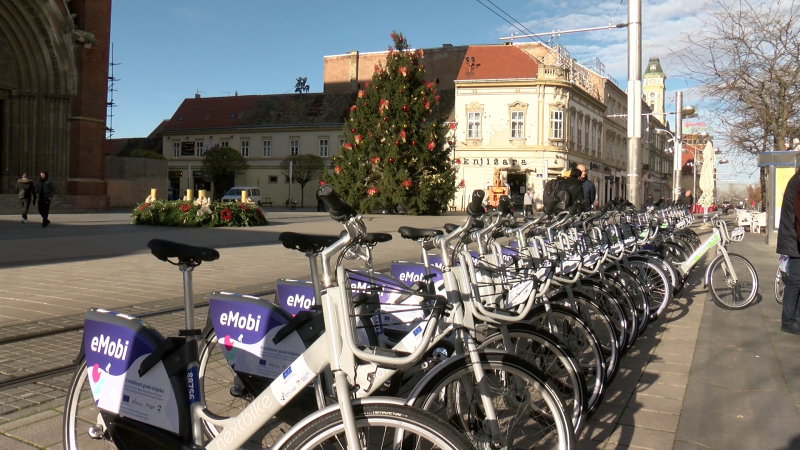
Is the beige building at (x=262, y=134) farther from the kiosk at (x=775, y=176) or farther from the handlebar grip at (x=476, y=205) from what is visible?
the handlebar grip at (x=476, y=205)

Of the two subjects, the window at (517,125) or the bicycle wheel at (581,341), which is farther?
the window at (517,125)

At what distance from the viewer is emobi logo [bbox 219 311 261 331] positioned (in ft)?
11.1

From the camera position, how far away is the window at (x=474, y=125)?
160 feet

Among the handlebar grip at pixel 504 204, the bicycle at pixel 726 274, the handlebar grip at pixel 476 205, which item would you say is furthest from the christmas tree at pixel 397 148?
the handlebar grip at pixel 476 205

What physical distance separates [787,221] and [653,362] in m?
2.05

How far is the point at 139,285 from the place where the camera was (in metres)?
9.16

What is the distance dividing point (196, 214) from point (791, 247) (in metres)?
17.8

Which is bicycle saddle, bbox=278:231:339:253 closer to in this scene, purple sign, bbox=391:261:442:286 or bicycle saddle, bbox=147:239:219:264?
bicycle saddle, bbox=147:239:219:264

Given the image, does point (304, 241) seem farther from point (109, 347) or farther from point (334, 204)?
point (109, 347)

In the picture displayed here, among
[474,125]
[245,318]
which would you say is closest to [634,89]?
[245,318]

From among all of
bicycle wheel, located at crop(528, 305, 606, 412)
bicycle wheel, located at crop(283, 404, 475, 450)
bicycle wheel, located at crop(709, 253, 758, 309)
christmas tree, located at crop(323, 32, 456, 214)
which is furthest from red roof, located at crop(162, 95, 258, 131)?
bicycle wheel, located at crop(283, 404, 475, 450)

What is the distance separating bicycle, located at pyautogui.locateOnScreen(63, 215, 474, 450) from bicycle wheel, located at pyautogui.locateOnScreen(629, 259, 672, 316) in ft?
15.7

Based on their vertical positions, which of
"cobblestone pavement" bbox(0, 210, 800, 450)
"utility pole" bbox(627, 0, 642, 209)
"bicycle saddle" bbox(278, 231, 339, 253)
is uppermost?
"utility pole" bbox(627, 0, 642, 209)

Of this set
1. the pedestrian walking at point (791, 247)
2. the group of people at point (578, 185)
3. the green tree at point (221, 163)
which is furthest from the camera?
the green tree at point (221, 163)
